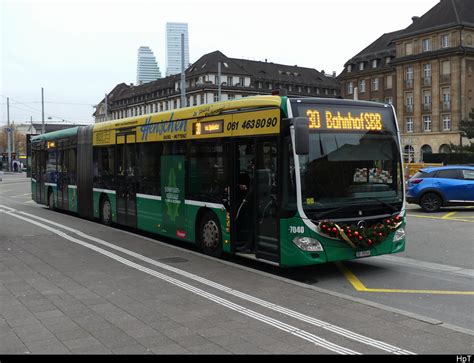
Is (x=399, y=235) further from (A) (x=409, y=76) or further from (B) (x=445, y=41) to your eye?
(A) (x=409, y=76)

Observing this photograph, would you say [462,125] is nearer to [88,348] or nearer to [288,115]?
[288,115]

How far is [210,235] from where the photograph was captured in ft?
33.3

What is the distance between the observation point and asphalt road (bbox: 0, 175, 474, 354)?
510cm

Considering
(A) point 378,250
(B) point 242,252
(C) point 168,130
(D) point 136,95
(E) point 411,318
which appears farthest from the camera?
(D) point 136,95

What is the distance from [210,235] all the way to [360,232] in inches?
119

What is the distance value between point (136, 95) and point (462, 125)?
7756 cm

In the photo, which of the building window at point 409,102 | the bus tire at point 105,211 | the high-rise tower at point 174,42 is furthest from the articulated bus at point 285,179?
the building window at point 409,102

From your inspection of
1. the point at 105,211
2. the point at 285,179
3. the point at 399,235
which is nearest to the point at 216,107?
the point at 285,179

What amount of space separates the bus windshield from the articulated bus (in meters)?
0.02

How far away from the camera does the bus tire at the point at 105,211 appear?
1519cm

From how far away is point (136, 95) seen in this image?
389 feet

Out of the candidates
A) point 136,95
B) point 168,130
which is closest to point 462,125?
point 168,130

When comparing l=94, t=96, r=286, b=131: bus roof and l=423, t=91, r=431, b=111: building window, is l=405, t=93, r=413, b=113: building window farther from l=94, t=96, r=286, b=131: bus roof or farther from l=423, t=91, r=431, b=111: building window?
l=94, t=96, r=286, b=131: bus roof

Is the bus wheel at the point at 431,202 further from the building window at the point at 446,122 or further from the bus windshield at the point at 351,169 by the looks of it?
the building window at the point at 446,122
